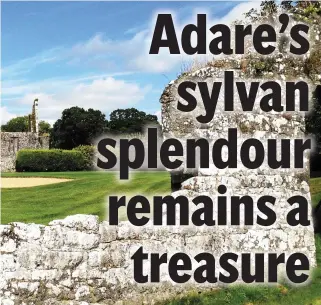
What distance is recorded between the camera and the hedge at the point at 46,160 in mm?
51875

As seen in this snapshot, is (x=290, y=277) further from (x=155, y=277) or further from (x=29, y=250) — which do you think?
(x=29, y=250)

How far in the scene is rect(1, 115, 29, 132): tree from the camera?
123m

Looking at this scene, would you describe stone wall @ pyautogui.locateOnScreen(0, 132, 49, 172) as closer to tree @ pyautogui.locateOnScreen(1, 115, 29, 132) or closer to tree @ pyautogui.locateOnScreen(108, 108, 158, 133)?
tree @ pyautogui.locateOnScreen(108, 108, 158, 133)

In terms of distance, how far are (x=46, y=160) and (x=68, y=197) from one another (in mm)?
28068

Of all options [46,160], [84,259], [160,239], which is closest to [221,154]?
[160,239]

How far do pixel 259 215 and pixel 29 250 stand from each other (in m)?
4.35

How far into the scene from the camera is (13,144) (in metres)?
55.1

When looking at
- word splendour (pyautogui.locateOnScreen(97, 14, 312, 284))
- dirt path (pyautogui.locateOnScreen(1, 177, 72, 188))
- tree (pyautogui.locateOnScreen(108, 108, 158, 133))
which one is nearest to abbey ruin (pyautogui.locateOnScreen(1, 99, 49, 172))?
dirt path (pyautogui.locateOnScreen(1, 177, 72, 188))

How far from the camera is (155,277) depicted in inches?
375

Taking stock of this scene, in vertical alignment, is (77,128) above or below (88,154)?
above

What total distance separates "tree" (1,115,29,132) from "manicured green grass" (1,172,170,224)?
3784 inches

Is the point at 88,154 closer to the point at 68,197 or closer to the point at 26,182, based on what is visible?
the point at 26,182

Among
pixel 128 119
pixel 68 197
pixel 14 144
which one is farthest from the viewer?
pixel 128 119

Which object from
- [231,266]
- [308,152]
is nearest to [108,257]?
[231,266]
